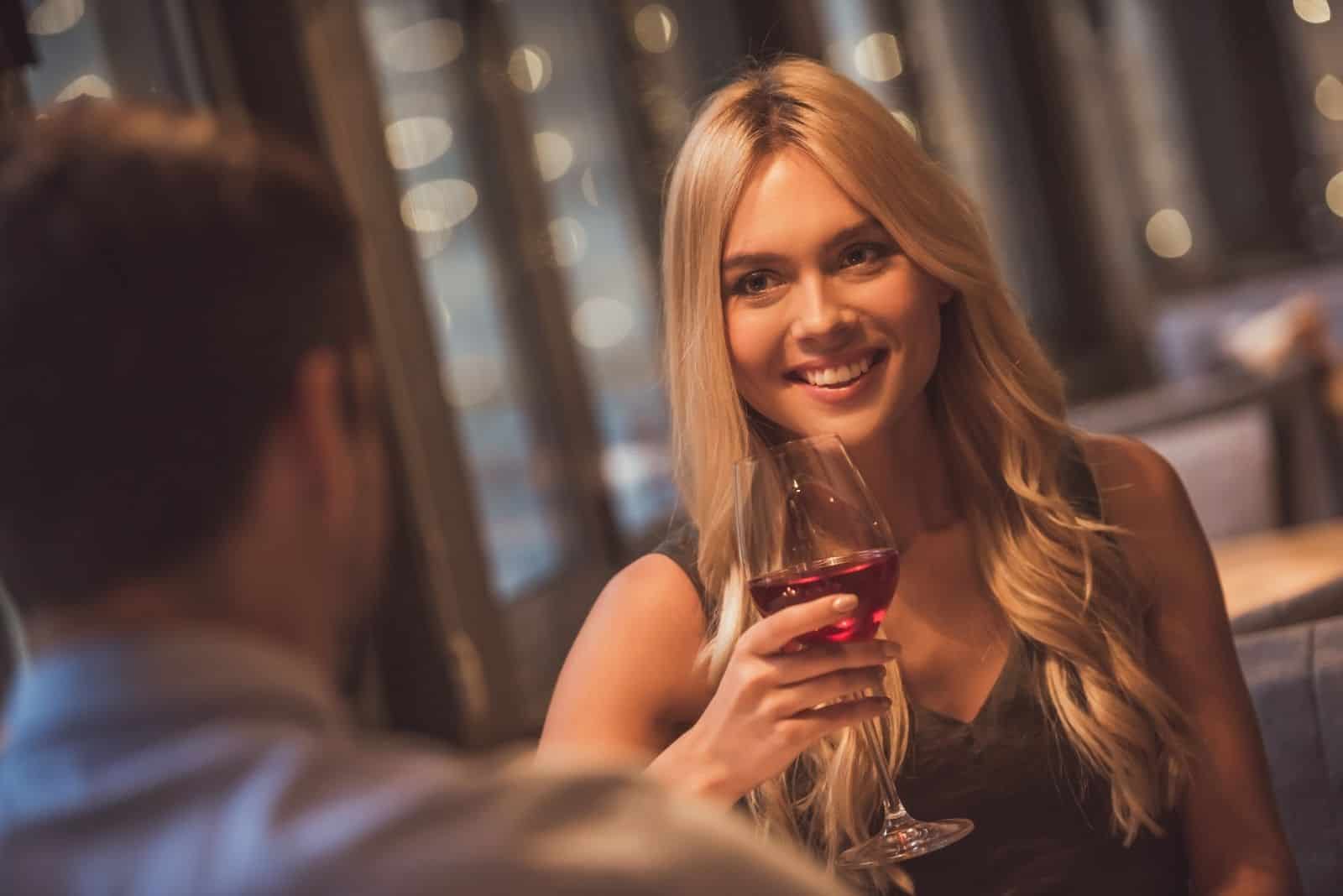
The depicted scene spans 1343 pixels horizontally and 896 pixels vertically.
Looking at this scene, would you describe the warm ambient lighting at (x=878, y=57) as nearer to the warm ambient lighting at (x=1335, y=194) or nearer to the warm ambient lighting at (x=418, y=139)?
the warm ambient lighting at (x=1335, y=194)

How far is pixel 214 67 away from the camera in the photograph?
3.53 m

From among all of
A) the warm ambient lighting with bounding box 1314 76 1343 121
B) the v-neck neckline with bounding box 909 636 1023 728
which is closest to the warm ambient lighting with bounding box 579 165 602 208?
the v-neck neckline with bounding box 909 636 1023 728

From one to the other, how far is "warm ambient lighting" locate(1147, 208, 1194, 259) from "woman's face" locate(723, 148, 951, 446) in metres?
8.14

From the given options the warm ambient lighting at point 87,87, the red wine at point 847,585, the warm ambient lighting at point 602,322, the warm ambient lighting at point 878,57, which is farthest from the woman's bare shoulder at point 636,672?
the warm ambient lighting at point 878,57

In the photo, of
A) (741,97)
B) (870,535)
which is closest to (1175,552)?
(870,535)

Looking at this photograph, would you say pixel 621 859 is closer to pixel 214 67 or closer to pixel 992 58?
pixel 214 67

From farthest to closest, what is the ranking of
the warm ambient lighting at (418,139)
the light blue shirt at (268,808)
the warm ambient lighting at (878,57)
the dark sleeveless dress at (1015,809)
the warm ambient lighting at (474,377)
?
1. the warm ambient lighting at (878,57)
2. the warm ambient lighting at (474,377)
3. the warm ambient lighting at (418,139)
4. the dark sleeveless dress at (1015,809)
5. the light blue shirt at (268,808)

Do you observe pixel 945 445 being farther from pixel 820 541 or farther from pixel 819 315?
pixel 820 541

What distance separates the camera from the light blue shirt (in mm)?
693

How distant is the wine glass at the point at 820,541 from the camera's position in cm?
141

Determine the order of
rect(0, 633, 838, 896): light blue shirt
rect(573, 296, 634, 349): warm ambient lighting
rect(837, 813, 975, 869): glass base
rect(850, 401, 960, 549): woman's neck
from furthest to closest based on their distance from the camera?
rect(573, 296, 634, 349): warm ambient lighting < rect(850, 401, 960, 549): woman's neck < rect(837, 813, 975, 869): glass base < rect(0, 633, 838, 896): light blue shirt

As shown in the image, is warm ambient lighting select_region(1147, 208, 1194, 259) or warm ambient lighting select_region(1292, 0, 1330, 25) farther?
warm ambient lighting select_region(1147, 208, 1194, 259)

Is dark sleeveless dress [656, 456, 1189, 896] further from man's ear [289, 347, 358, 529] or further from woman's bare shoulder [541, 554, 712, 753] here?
man's ear [289, 347, 358, 529]

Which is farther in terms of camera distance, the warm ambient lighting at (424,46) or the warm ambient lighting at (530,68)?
the warm ambient lighting at (530,68)
